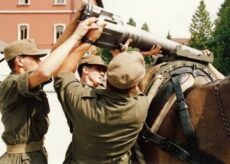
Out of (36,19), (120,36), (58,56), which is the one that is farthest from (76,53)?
(36,19)

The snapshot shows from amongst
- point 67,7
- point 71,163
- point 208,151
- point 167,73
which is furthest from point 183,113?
point 67,7

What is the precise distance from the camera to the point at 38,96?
3.37 m

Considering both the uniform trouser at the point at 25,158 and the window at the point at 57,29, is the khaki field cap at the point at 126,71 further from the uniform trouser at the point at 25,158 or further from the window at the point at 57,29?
the window at the point at 57,29

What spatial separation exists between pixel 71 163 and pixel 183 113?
31.4 inches

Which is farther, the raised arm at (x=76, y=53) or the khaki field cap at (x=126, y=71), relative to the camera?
the raised arm at (x=76, y=53)

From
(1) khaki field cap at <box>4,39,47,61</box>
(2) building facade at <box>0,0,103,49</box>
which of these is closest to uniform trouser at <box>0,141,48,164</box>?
(1) khaki field cap at <box>4,39,47,61</box>

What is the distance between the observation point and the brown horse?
274 cm

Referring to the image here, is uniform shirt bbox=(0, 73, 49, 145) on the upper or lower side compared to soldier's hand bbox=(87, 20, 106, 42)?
lower

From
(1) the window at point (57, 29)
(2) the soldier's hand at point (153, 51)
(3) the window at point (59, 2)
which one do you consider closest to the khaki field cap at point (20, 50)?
(2) the soldier's hand at point (153, 51)

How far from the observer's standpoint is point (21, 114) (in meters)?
3.32

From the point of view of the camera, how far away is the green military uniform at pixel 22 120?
3260 mm

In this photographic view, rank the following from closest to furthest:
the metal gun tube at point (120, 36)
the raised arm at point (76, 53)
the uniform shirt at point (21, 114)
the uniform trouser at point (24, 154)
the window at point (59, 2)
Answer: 1. the raised arm at point (76, 53)
2. the metal gun tube at point (120, 36)
3. the uniform shirt at point (21, 114)
4. the uniform trouser at point (24, 154)
5. the window at point (59, 2)

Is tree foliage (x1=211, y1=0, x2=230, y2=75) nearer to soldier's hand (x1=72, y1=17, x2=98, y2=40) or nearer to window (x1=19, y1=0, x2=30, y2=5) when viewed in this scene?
window (x1=19, y1=0, x2=30, y2=5)

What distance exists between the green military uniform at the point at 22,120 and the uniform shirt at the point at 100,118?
0.44 metres
